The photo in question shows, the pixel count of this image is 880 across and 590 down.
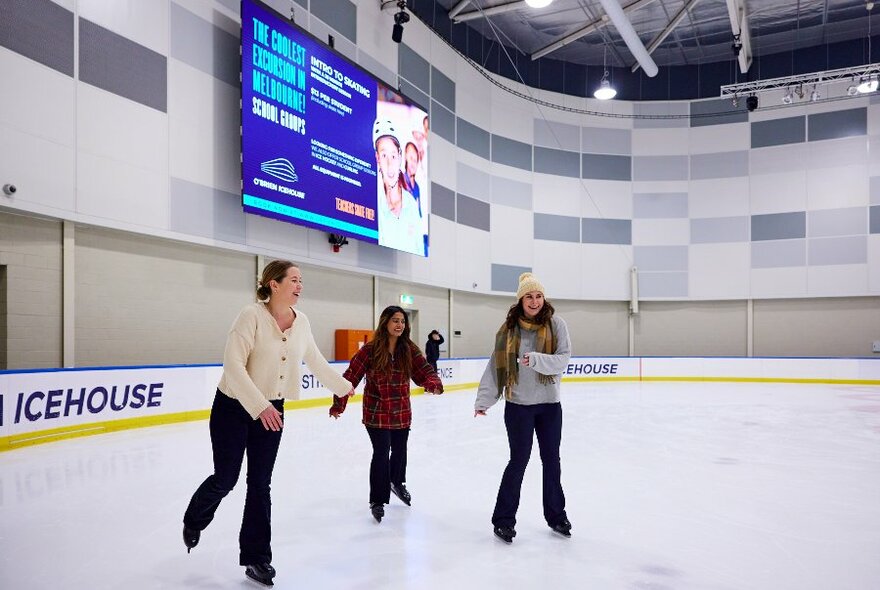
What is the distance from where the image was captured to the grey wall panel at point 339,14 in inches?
480

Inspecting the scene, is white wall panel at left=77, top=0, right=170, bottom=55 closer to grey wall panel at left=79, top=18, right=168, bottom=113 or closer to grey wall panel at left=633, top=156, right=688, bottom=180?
grey wall panel at left=79, top=18, right=168, bottom=113

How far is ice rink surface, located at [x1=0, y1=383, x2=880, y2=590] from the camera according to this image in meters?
3.04

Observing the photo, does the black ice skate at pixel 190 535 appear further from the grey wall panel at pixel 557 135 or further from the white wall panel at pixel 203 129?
the grey wall panel at pixel 557 135

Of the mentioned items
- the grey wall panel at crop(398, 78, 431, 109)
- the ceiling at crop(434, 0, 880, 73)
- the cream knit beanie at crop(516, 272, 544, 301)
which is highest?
the ceiling at crop(434, 0, 880, 73)

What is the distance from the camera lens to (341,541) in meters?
3.54

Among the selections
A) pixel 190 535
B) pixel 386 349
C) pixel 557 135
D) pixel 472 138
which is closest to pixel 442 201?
pixel 472 138

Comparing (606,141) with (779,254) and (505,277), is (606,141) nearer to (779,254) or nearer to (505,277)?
(505,277)

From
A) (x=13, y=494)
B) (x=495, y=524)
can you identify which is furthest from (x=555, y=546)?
(x=13, y=494)

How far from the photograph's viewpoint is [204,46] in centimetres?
988

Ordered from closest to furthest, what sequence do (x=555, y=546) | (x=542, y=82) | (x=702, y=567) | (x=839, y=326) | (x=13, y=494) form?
(x=702, y=567), (x=555, y=546), (x=13, y=494), (x=839, y=326), (x=542, y=82)

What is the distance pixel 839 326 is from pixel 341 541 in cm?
2021

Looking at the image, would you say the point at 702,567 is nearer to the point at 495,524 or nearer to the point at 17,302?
the point at 495,524

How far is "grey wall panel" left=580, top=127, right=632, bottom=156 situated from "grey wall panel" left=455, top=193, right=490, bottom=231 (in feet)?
15.9

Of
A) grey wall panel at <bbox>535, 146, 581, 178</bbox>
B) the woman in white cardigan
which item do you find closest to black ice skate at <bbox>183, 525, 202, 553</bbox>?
the woman in white cardigan
